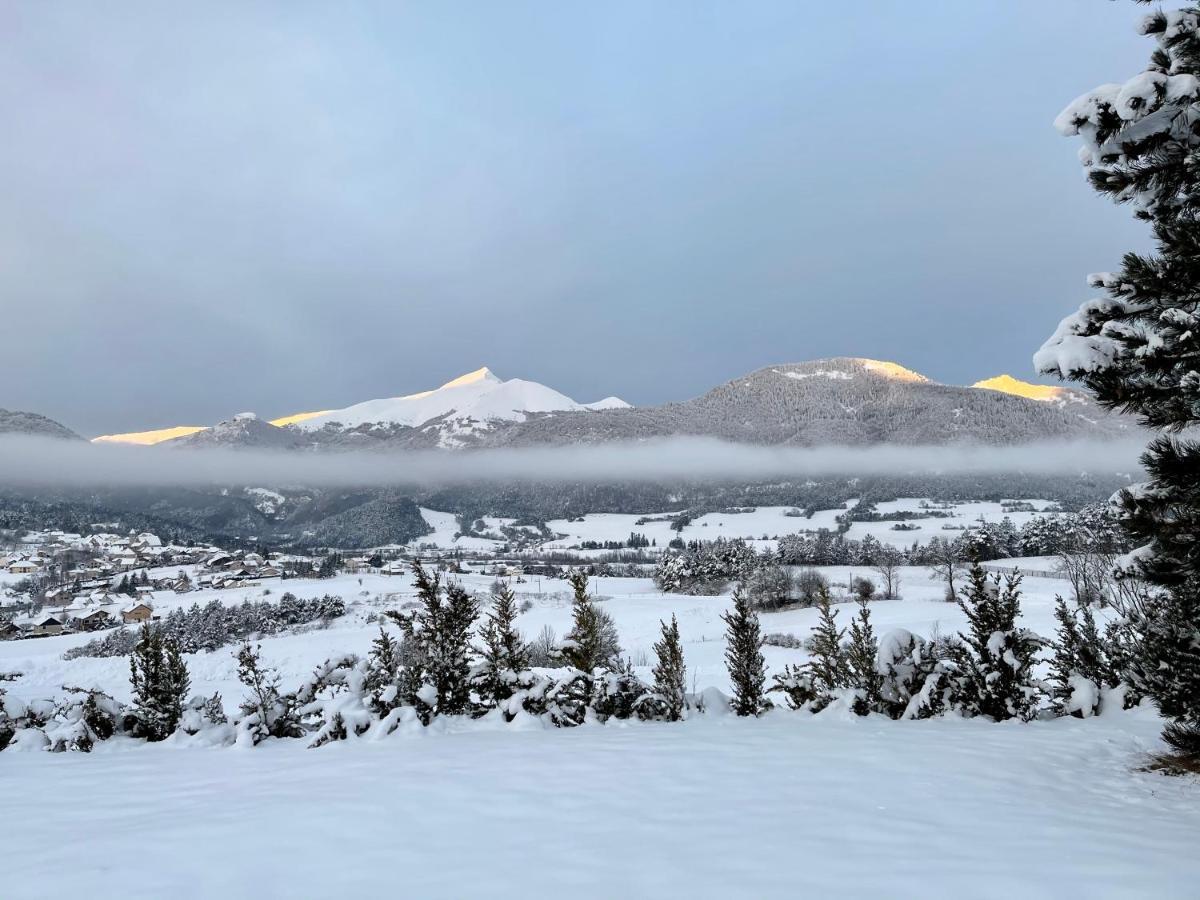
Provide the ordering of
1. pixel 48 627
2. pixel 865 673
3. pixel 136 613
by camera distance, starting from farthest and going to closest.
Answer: pixel 136 613
pixel 48 627
pixel 865 673

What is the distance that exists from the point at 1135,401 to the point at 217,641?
6474cm

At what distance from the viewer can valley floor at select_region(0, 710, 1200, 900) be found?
11.4ft

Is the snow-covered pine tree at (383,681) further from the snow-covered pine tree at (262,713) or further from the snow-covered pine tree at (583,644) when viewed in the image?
the snow-covered pine tree at (583,644)

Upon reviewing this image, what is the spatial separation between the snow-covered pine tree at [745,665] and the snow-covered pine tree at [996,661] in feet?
9.55

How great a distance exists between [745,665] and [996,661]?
3.60 m

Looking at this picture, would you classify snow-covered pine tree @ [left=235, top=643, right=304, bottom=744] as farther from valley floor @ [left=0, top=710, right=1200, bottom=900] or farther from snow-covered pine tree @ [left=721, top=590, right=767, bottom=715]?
snow-covered pine tree @ [left=721, top=590, right=767, bottom=715]

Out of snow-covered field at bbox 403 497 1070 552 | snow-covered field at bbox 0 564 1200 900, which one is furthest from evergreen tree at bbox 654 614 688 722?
snow-covered field at bbox 403 497 1070 552

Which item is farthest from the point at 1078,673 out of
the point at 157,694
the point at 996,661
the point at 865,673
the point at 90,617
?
the point at 90,617

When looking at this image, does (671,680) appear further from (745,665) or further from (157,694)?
(157,694)

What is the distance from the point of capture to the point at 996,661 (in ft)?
28.9

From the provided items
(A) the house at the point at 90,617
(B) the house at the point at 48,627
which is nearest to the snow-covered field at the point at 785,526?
(A) the house at the point at 90,617

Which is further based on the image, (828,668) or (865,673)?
(828,668)

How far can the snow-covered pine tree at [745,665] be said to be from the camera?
10.0 metres

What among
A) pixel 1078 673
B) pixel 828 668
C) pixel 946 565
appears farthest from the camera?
pixel 946 565
